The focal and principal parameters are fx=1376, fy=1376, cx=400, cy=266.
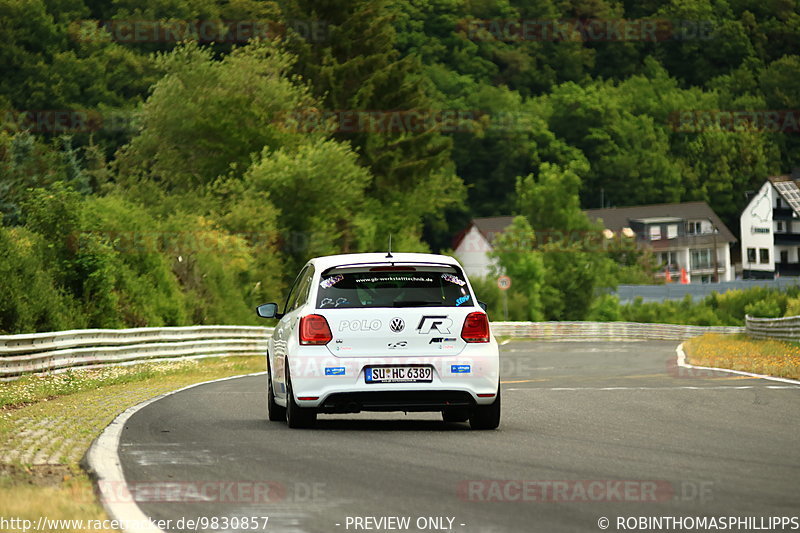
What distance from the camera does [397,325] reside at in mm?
12594

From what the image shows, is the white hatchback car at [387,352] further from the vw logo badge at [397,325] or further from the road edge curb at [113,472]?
the road edge curb at [113,472]

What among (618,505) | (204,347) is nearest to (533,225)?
(204,347)

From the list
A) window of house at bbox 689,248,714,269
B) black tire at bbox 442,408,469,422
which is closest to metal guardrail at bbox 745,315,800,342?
black tire at bbox 442,408,469,422

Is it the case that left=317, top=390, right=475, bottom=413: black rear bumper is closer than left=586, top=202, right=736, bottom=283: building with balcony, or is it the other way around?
left=317, top=390, right=475, bottom=413: black rear bumper

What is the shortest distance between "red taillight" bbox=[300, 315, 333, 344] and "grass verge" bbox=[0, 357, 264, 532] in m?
2.08

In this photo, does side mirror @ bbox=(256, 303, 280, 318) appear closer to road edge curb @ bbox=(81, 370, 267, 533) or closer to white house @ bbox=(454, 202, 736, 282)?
road edge curb @ bbox=(81, 370, 267, 533)

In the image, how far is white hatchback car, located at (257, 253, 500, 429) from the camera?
12.5 meters

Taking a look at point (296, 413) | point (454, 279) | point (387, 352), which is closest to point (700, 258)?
point (454, 279)

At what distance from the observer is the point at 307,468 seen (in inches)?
384

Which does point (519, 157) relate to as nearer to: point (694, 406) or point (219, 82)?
point (219, 82)

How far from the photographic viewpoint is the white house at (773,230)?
127 m

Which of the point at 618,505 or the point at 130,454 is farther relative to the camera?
the point at 130,454

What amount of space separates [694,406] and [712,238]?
122815 mm

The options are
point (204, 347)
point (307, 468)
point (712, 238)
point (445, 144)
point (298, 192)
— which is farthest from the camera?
→ point (712, 238)
